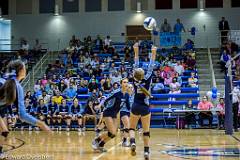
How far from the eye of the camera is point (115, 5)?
3484 cm

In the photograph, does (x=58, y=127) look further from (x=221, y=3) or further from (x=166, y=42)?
(x=221, y=3)

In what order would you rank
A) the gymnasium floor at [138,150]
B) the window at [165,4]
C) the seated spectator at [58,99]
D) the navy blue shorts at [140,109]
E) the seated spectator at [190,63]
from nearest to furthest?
the navy blue shorts at [140,109] < the gymnasium floor at [138,150] < the seated spectator at [58,99] < the seated spectator at [190,63] < the window at [165,4]

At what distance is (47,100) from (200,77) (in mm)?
9338

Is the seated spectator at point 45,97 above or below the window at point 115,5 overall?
below

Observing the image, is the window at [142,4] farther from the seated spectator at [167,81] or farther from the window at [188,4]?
the seated spectator at [167,81]

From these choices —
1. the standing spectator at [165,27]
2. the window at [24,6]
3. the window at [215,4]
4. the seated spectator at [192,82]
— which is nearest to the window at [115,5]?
the standing spectator at [165,27]

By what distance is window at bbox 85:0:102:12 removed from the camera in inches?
1377

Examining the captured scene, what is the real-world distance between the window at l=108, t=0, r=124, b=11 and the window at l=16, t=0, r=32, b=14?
6.18 meters

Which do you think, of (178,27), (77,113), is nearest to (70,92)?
(77,113)

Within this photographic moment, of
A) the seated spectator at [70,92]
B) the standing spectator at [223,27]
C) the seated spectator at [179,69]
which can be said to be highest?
the standing spectator at [223,27]

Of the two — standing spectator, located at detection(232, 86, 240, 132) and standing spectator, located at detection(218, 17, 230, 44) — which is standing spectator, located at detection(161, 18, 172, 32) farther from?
standing spectator, located at detection(232, 86, 240, 132)

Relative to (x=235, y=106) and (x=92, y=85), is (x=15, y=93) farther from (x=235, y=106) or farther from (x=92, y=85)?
(x=92, y=85)

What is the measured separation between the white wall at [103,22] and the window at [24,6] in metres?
0.31

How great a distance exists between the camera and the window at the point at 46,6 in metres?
35.5
